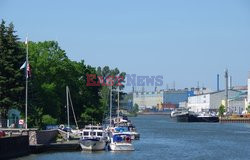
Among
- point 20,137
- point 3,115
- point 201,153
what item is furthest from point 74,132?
Answer: point 20,137

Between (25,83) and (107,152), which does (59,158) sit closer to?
(107,152)

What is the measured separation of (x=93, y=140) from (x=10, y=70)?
11803 mm

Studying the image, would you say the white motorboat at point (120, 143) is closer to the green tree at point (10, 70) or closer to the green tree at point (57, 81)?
the green tree at point (10, 70)

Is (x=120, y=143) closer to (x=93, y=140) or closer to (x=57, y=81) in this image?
(x=93, y=140)

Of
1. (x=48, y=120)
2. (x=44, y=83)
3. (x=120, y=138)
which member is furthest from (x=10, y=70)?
(x=44, y=83)

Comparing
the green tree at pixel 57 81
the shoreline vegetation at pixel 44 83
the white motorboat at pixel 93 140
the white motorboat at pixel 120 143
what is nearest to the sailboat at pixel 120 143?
the white motorboat at pixel 120 143

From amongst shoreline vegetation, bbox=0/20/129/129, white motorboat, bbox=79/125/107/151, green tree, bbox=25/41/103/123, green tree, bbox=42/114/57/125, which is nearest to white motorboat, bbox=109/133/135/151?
white motorboat, bbox=79/125/107/151

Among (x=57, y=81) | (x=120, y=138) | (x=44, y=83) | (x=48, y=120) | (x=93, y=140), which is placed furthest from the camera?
(x=57, y=81)

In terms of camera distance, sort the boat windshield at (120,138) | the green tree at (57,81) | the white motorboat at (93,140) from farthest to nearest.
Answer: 1. the green tree at (57,81)
2. the boat windshield at (120,138)
3. the white motorboat at (93,140)

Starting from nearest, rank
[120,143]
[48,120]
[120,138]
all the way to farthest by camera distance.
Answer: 1. [120,143]
2. [120,138]
3. [48,120]

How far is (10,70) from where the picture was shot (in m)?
74.9

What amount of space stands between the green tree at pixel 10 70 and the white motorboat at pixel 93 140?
8.35 metres

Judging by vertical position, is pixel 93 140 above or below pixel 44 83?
below

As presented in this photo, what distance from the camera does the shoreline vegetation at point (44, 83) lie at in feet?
247
